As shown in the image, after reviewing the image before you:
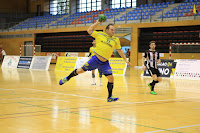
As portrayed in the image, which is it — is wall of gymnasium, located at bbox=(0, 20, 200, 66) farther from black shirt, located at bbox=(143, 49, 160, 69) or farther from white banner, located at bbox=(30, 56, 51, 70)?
black shirt, located at bbox=(143, 49, 160, 69)

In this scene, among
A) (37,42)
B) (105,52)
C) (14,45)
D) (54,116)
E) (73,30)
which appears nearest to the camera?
(54,116)

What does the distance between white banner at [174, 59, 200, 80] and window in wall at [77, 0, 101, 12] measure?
95.1 ft

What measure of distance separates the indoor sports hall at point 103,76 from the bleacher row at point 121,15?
10 cm

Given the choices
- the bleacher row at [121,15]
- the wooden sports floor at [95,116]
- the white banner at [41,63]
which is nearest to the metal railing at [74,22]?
the bleacher row at [121,15]

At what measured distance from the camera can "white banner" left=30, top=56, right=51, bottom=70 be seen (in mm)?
26823

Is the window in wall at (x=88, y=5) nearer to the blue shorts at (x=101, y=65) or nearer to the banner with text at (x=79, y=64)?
the banner with text at (x=79, y=64)

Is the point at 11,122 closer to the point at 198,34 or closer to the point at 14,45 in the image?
the point at 198,34

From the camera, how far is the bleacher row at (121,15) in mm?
30688

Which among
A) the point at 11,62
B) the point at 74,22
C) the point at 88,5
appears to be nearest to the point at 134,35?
the point at 74,22

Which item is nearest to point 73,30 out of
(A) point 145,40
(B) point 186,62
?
(A) point 145,40

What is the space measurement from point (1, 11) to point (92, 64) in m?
45.4

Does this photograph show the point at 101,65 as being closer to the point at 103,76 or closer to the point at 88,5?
the point at 103,76

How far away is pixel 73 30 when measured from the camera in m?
38.5

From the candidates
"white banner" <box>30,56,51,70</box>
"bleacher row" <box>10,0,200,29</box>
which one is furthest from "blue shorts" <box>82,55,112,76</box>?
"bleacher row" <box>10,0,200,29</box>
